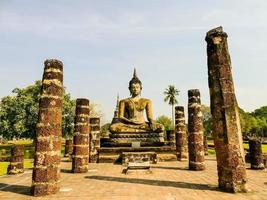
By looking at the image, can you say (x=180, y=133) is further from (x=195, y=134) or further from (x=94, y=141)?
(x=94, y=141)

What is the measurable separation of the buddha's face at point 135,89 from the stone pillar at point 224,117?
11048mm

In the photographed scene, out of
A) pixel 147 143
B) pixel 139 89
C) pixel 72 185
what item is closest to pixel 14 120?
pixel 139 89

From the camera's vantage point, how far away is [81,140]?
12094mm

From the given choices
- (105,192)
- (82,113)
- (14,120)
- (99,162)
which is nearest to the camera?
(105,192)

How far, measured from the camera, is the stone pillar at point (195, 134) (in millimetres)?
11859

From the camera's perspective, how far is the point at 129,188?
7684 millimetres

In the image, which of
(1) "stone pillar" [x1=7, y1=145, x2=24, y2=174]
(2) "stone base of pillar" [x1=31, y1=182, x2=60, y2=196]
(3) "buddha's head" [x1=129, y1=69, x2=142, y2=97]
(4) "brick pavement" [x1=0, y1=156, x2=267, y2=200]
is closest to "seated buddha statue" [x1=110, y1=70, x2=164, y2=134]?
(3) "buddha's head" [x1=129, y1=69, x2=142, y2=97]

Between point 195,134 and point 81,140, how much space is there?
506 centimetres

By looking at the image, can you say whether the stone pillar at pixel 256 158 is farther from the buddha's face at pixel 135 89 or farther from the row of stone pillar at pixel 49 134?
the buddha's face at pixel 135 89

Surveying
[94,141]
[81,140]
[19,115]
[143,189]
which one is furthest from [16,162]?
[19,115]

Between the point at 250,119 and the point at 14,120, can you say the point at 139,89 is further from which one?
the point at 250,119

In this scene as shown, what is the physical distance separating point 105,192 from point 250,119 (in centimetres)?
6583

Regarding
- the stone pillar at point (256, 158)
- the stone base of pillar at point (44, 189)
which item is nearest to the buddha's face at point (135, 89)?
the stone pillar at point (256, 158)

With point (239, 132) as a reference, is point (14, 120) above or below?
above
